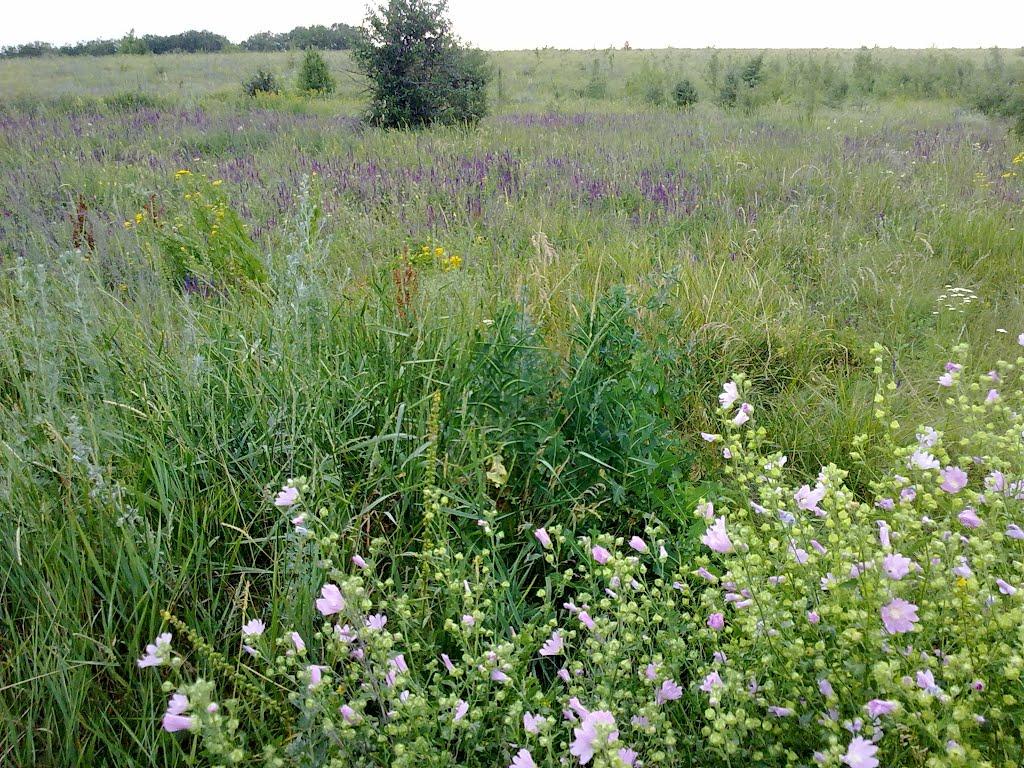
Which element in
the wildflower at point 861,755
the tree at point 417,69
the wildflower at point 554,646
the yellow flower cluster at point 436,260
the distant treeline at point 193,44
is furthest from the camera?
the distant treeline at point 193,44

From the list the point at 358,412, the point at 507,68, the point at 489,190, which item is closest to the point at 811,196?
the point at 489,190

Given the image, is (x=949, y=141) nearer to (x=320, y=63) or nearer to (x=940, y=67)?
(x=320, y=63)

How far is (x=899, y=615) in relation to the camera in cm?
114

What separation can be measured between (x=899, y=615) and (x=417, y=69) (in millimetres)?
10783

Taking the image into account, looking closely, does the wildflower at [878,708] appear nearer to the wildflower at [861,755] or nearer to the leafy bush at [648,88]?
the wildflower at [861,755]

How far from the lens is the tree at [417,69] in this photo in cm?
1016

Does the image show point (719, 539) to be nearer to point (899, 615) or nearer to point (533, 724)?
point (899, 615)

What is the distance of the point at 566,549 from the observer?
79.0 inches

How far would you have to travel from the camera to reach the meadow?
1243 mm

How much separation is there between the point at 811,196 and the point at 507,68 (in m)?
26.5

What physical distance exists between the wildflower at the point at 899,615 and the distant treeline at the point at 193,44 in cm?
3669

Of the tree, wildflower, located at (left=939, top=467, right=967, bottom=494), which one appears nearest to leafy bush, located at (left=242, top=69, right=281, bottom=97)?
the tree

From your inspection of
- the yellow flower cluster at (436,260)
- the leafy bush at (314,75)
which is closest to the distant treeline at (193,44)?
the leafy bush at (314,75)

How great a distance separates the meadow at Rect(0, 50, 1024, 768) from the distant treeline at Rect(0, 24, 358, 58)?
34.2m
